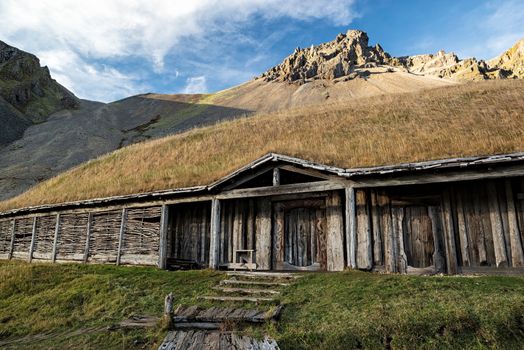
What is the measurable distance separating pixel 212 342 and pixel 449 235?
8.99 meters

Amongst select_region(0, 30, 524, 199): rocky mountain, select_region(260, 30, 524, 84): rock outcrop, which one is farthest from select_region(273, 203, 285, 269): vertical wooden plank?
select_region(260, 30, 524, 84): rock outcrop

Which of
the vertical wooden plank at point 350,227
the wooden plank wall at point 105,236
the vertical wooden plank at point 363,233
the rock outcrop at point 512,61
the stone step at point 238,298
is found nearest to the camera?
the stone step at point 238,298

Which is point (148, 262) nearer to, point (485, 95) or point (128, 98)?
point (485, 95)

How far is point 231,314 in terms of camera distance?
8.45 metres

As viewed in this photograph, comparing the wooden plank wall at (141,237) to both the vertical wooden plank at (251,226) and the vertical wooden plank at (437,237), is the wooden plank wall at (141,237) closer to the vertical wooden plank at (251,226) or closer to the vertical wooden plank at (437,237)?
the vertical wooden plank at (251,226)

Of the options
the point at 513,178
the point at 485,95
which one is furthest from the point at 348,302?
the point at 485,95

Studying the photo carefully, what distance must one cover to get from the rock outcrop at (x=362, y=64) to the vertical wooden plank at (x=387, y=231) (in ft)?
249

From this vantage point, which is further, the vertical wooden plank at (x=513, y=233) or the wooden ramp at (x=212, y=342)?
the vertical wooden plank at (x=513, y=233)

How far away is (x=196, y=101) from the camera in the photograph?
96.4 m

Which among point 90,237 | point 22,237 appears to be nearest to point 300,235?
point 90,237

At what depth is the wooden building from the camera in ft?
38.8

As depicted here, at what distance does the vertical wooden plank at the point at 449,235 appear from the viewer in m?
12.2

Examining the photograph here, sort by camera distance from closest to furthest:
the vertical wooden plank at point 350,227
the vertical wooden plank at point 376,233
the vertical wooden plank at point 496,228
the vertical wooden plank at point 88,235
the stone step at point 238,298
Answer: the stone step at point 238,298 < the vertical wooden plank at point 496,228 < the vertical wooden plank at point 350,227 < the vertical wooden plank at point 376,233 < the vertical wooden plank at point 88,235

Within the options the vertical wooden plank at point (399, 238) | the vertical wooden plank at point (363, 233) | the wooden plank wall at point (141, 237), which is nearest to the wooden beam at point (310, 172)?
the vertical wooden plank at point (363, 233)
